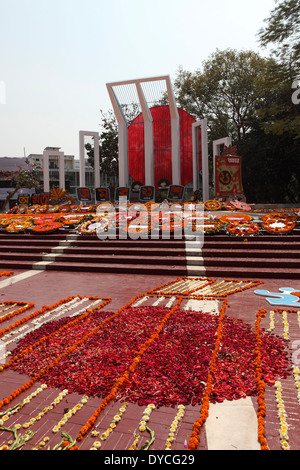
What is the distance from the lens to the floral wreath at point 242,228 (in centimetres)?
952

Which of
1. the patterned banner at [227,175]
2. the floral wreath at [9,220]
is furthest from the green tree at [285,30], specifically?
the floral wreath at [9,220]

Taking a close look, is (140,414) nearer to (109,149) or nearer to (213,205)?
(213,205)

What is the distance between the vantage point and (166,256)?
8961 millimetres

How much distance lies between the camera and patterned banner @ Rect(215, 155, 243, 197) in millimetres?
14391

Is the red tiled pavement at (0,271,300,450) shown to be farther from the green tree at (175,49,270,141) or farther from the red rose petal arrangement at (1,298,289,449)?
the green tree at (175,49,270,141)

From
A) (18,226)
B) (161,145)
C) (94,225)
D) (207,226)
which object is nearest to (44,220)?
(18,226)

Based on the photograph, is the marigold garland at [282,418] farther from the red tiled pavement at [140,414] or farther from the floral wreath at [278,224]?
the floral wreath at [278,224]

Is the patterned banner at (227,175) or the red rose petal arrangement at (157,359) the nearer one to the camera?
the red rose petal arrangement at (157,359)

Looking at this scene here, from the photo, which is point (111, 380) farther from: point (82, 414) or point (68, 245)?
point (68, 245)

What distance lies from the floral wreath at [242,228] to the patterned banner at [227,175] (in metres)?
4.76

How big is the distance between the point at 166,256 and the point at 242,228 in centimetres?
235

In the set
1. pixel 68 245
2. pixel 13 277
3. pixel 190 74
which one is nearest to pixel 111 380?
pixel 13 277

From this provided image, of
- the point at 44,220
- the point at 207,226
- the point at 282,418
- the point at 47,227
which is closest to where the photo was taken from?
the point at 282,418
